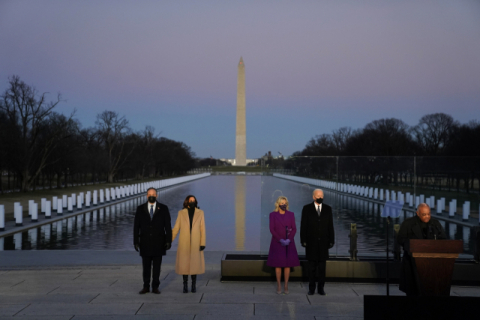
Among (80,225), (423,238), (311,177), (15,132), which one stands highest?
(15,132)

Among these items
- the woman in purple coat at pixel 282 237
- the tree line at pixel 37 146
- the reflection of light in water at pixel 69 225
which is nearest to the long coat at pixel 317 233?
the woman in purple coat at pixel 282 237

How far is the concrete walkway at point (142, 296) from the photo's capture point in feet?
25.0

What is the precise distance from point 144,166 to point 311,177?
74.6 metres

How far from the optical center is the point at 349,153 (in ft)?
257

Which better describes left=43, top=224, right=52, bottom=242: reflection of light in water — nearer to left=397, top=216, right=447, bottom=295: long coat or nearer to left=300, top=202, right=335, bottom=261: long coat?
left=300, top=202, right=335, bottom=261: long coat

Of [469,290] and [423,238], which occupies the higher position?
[423,238]

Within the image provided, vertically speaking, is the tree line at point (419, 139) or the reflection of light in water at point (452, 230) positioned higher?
the tree line at point (419, 139)

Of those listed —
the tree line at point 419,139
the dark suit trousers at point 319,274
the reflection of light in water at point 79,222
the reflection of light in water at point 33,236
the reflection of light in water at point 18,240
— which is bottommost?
the reflection of light in water at point 79,222

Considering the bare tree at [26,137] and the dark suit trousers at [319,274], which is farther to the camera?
the bare tree at [26,137]

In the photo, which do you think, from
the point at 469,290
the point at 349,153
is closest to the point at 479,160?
the point at 469,290

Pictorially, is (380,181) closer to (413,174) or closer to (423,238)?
(413,174)

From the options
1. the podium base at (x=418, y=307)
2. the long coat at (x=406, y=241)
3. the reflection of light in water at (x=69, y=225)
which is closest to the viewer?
the podium base at (x=418, y=307)

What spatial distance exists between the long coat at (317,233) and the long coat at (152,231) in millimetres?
2237

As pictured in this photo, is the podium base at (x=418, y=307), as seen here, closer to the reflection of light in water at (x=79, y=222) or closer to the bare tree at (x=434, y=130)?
the reflection of light in water at (x=79, y=222)
